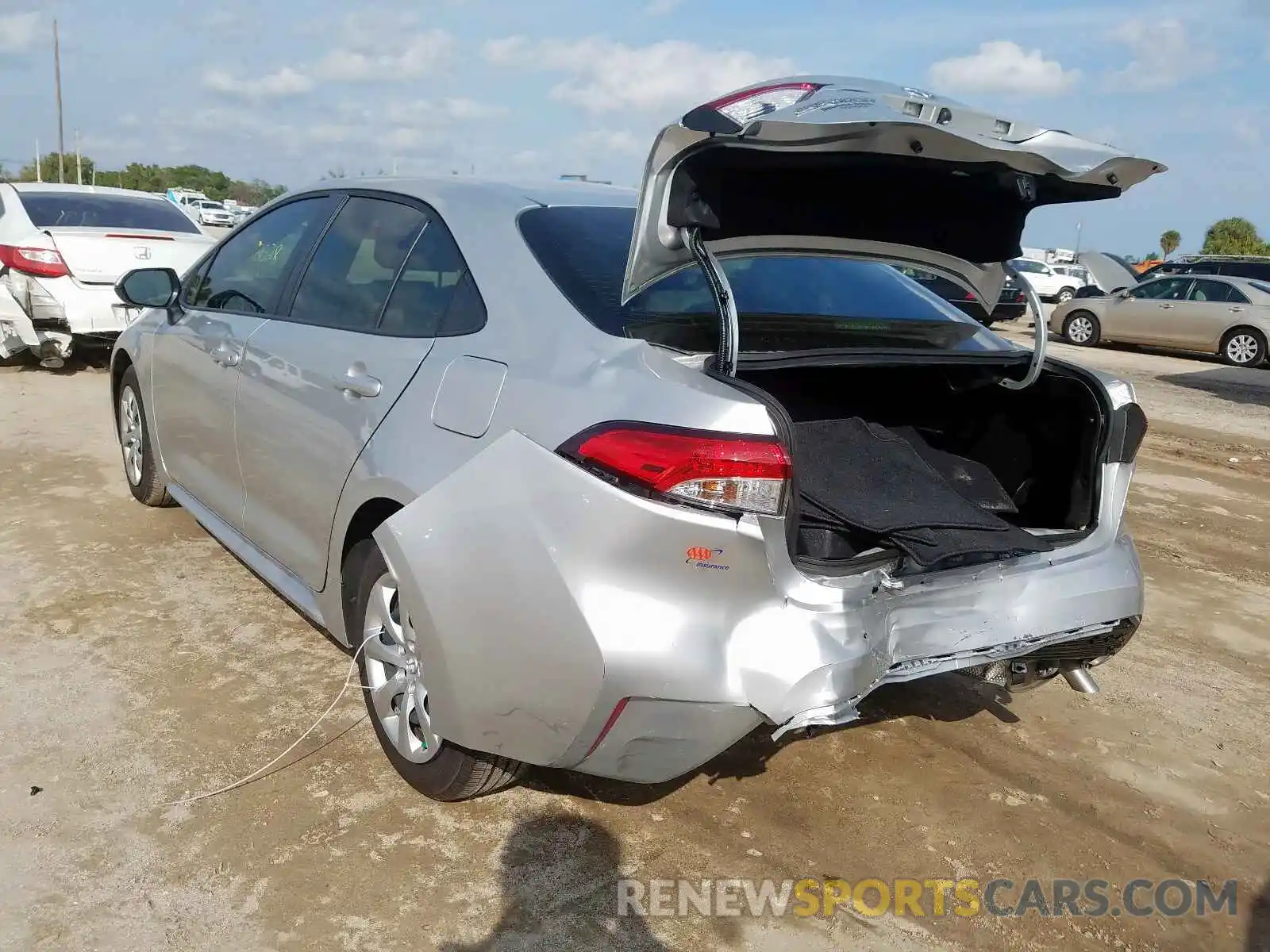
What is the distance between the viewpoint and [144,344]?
16.0 ft

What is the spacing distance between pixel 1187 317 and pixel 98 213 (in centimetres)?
1604

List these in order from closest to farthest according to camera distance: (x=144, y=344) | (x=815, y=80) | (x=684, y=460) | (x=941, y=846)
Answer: (x=684, y=460) < (x=815, y=80) < (x=941, y=846) < (x=144, y=344)

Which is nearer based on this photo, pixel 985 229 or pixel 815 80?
pixel 815 80

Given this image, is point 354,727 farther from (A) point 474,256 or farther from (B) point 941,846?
(B) point 941,846

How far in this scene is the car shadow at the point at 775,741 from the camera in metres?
3.07

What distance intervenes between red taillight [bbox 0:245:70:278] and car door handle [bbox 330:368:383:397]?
664cm

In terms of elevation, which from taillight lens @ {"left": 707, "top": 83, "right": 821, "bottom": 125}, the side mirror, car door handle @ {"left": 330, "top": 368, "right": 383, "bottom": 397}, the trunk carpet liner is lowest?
the trunk carpet liner

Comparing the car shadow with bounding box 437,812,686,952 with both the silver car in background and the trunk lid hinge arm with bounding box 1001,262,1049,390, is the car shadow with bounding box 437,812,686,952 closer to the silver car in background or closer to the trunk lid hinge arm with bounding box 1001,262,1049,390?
the silver car in background

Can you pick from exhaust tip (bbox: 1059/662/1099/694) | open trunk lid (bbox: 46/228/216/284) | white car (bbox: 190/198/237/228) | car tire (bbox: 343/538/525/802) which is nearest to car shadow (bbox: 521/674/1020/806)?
car tire (bbox: 343/538/525/802)

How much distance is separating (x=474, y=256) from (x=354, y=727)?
1.57m

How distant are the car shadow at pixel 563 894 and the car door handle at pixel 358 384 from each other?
1.28 m

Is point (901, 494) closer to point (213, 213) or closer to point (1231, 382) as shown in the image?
point (1231, 382)

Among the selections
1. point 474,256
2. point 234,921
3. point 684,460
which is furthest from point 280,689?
point 684,460

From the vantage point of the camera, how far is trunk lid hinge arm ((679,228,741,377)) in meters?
2.45
